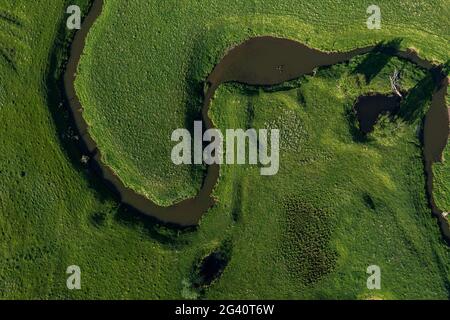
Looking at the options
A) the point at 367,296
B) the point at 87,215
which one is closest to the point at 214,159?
the point at 87,215

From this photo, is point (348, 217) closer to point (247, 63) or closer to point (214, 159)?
point (214, 159)

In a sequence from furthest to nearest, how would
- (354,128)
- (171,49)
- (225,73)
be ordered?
1. (225,73)
2. (354,128)
3. (171,49)

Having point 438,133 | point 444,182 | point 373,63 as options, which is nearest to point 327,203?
point 444,182

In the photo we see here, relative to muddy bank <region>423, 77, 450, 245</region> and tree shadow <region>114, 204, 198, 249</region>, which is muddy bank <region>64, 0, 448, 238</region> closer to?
tree shadow <region>114, 204, 198, 249</region>

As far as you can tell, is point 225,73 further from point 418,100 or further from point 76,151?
point 418,100

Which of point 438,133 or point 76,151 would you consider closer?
point 76,151

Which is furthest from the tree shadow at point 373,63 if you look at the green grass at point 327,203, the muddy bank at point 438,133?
the muddy bank at point 438,133
